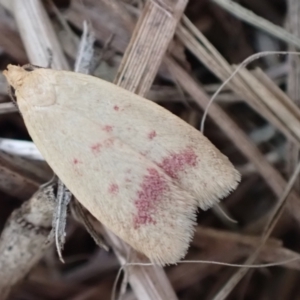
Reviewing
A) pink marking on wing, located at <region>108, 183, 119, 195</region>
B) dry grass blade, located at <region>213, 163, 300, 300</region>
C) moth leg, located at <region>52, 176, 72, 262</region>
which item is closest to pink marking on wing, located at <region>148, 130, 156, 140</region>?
pink marking on wing, located at <region>108, 183, 119, 195</region>

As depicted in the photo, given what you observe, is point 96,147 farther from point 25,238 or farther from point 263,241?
point 263,241

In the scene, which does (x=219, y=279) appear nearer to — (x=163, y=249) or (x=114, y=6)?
(x=163, y=249)

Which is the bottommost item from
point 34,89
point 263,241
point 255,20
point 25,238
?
→ point 25,238

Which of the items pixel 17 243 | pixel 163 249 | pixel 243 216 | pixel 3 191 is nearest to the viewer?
pixel 163 249

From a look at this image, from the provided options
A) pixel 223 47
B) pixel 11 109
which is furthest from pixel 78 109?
pixel 223 47

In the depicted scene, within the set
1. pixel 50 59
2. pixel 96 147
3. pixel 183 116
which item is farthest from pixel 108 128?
pixel 183 116

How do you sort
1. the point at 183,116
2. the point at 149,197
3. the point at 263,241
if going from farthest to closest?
the point at 183,116
the point at 263,241
the point at 149,197

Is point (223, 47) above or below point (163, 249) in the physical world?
above
